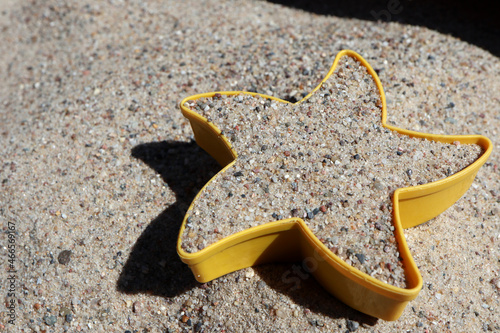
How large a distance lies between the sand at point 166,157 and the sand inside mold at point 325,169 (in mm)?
398

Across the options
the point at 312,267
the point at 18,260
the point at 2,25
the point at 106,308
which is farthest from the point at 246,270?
the point at 2,25

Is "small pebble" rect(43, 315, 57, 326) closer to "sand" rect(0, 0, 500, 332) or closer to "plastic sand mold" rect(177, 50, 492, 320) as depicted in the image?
"sand" rect(0, 0, 500, 332)

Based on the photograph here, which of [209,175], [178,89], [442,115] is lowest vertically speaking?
[209,175]

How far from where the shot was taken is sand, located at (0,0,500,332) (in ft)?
7.37

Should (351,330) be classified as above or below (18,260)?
above

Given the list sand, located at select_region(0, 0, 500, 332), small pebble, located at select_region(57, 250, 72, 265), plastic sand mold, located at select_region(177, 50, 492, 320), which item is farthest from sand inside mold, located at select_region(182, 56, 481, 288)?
small pebble, located at select_region(57, 250, 72, 265)

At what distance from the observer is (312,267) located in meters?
2.11

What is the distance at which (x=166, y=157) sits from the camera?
8.96 feet

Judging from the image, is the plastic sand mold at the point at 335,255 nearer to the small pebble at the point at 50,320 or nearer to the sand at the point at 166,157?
the sand at the point at 166,157

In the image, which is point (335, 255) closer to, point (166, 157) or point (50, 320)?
point (166, 157)

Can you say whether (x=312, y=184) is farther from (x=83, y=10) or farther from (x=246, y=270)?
(x=83, y=10)

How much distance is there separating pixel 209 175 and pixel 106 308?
880 millimetres

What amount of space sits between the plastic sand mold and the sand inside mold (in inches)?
1.4

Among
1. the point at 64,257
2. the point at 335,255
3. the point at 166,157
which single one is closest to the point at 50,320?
the point at 64,257
